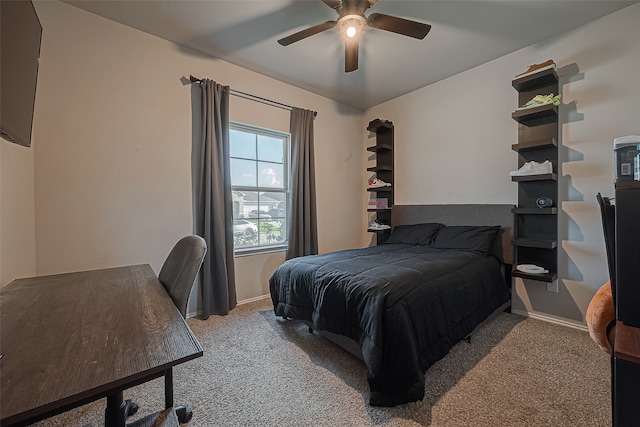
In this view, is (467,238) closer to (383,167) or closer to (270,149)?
(383,167)

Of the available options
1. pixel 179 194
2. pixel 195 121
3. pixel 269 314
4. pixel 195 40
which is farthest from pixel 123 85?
pixel 269 314

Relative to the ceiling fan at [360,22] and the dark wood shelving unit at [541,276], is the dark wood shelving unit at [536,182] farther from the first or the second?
the ceiling fan at [360,22]

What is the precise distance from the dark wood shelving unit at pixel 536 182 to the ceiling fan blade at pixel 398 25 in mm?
1326

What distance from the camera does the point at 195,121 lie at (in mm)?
2738

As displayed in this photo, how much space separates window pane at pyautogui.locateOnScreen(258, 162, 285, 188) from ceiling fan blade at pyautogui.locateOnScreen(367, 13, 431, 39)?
1.95m

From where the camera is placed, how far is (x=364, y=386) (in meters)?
1.63

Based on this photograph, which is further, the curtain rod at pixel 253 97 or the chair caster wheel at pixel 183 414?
the curtain rod at pixel 253 97

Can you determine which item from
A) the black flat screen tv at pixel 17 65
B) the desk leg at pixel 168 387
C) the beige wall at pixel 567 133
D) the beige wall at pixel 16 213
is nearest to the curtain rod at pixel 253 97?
the beige wall at pixel 16 213

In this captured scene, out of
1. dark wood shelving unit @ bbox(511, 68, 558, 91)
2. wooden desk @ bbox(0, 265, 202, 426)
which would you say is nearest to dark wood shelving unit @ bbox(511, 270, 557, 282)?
dark wood shelving unit @ bbox(511, 68, 558, 91)

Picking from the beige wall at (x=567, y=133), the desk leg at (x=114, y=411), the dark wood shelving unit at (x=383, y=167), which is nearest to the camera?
the desk leg at (x=114, y=411)

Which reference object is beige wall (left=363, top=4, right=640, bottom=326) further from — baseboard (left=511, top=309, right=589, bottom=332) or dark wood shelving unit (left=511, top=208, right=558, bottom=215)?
dark wood shelving unit (left=511, top=208, right=558, bottom=215)

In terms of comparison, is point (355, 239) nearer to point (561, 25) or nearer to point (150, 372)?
point (561, 25)

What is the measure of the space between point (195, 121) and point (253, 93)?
0.80 metres

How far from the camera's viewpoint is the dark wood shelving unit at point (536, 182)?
2432mm
